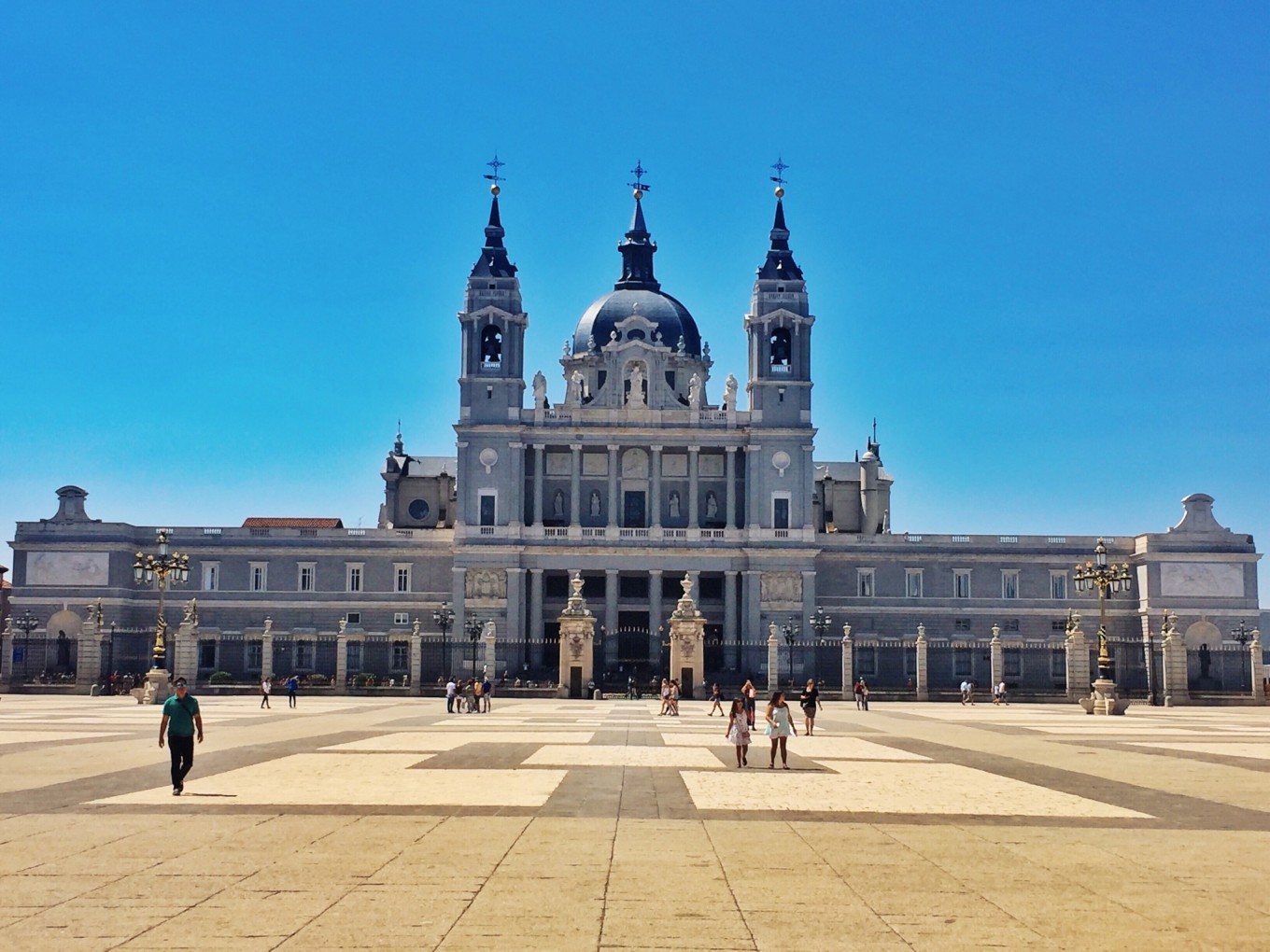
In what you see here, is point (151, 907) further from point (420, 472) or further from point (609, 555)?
point (420, 472)

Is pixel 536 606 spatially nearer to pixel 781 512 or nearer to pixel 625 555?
pixel 625 555

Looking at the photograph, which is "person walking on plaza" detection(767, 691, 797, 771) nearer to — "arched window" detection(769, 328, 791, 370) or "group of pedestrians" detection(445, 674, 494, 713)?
"group of pedestrians" detection(445, 674, 494, 713)

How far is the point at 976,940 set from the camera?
10.4 m

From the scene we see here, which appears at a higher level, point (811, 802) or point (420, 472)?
point (420, 472)

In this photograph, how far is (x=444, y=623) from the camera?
77438mm

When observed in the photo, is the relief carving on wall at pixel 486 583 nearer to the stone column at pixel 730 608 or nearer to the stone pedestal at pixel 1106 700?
the stone column at pixel 730 608

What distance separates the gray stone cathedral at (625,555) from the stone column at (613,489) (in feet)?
0.45

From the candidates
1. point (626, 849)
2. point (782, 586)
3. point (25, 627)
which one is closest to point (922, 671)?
point (782, 586)

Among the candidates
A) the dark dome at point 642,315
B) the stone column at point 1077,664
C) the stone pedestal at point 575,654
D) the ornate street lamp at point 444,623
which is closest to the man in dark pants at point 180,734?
the stone pedestal at point 575,654

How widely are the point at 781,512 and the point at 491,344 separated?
22044mm

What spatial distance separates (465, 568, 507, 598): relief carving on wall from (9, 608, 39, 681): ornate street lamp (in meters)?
25.4

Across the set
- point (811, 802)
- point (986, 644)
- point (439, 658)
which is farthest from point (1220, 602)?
point (811, 802)

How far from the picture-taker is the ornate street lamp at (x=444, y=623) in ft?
231

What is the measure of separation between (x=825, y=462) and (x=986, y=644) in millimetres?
35653
